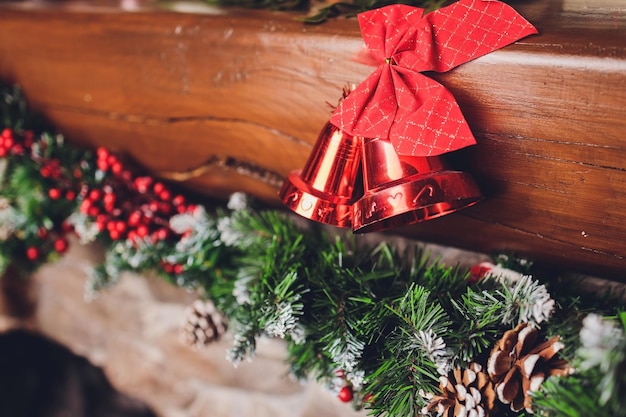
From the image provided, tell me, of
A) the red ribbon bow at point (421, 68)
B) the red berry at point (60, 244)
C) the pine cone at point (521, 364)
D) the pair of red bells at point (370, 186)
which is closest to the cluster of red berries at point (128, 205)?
the red berry at point (60, 244)

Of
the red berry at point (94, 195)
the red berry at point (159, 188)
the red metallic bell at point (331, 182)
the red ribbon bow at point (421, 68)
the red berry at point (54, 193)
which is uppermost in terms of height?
the red ribbon bow at point (421, 68)

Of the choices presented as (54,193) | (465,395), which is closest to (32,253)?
(54,193)

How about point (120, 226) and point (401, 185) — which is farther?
point (120, 226)

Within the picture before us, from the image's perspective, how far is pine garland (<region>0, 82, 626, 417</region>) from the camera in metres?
0.61

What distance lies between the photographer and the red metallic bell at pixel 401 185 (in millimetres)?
610

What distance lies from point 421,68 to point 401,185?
6.0 inches

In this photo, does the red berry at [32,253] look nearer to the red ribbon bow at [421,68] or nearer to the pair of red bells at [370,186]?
the pair of red bells at [370,186]

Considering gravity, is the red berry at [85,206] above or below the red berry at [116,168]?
below

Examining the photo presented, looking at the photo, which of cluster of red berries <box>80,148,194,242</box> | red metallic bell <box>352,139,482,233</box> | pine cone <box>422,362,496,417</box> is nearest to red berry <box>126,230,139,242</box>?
cluster of red berries <box>80,148,194,242</box>

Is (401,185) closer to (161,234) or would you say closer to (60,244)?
(161,234)

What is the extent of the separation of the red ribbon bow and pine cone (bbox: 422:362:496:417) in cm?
28

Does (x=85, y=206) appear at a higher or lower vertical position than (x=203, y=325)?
higher

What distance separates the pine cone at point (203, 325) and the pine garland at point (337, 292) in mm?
26

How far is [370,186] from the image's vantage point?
0.65m
